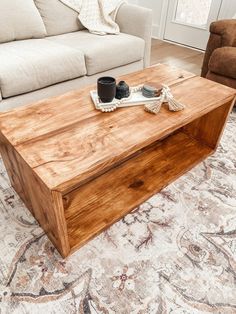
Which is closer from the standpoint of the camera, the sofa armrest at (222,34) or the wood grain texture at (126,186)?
the wood grain texture at (126,186)

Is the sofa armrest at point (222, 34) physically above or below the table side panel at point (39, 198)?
above

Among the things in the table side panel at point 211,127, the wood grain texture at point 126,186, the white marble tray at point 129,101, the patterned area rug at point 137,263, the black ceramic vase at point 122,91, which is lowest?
A: the patterned area rug at point 137,263

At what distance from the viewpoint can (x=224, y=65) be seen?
1.77m

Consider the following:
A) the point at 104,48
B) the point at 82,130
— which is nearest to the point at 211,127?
the point at 82,130

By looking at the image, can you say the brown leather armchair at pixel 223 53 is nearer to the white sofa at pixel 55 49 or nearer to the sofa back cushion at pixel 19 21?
the white sofa at pixel 55 49

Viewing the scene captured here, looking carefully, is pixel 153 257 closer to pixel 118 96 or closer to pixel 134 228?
pixel 134 228

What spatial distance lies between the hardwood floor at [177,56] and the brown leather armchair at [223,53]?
0.68m

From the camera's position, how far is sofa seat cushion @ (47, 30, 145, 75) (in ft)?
5.92

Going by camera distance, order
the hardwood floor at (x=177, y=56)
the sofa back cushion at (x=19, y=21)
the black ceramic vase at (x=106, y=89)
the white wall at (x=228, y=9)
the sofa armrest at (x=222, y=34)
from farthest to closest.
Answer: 1. the hardwood floor at (x=177, y=56)
2. the white wall at (x=228, y=9)
3. the sofa armrest at (x=222, y=34)
4. the sofa back cushion at (x=19, y=21)
5. the black ceramic vase at (x=106, y=89)

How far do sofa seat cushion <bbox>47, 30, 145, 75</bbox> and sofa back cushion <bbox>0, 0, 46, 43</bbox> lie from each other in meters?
0.15

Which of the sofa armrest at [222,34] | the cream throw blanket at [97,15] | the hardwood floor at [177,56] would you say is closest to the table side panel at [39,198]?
the cream throw blanket at [97,15]

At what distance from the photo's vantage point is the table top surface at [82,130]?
0.80 meters

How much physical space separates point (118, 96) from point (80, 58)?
778mm

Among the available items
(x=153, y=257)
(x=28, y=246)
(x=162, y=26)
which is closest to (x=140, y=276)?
(x=153, y=257)
